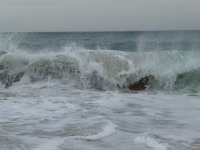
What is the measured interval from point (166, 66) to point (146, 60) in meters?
0.72

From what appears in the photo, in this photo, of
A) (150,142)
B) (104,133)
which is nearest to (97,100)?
(104,133)

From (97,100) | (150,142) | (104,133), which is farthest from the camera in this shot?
(97,100)

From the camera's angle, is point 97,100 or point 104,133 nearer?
point 104,133

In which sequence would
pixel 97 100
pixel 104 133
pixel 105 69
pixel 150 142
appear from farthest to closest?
1. pixel 105 69
2. pixel 97 100
3. pixel 104 133
4. pixel 150 142

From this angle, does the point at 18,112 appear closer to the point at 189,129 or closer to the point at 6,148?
the point at 6,148

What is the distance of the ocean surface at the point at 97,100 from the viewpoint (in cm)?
529

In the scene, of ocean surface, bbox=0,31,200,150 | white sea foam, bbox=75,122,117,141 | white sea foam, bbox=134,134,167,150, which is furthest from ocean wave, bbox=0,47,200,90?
white sea foam, bbox=134,134,167,150

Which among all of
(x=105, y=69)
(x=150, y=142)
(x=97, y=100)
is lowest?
(x=150, y=142)

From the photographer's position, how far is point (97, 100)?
8.87m

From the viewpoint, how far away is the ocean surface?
529 centimetres

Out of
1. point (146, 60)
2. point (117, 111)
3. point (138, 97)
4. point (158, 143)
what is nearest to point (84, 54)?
point (146, 60)

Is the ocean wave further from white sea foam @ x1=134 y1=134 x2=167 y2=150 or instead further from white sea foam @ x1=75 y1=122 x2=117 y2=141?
white sea foam @ x1=134 y1=134 x2=167 y2=150

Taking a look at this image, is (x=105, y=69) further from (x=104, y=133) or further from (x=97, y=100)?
(x=104, y=133)

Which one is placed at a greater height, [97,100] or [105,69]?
[105,69]
